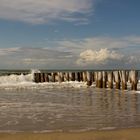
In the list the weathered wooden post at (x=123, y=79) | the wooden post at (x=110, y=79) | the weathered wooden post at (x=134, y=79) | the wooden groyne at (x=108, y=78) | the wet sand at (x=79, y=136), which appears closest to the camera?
the wet sand at (x=79, y=136)

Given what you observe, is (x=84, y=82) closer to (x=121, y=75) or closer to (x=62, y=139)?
(x=121, y=75)

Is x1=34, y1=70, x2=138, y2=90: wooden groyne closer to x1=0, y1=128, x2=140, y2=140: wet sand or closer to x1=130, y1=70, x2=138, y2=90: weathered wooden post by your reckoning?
x1=130, y1=70, x2=138, y2=90: weathered wooden post

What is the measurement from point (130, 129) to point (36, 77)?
88.2 ft

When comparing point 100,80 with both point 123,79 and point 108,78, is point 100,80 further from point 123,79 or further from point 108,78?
point 123,79

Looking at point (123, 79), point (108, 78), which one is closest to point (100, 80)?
point (108, 78)

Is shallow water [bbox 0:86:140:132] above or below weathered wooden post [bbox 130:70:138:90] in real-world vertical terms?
below

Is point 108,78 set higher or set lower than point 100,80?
higher

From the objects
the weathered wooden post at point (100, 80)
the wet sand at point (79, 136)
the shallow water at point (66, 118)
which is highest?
the weathered wooden post at point (100, 80)

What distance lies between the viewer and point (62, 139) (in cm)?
795

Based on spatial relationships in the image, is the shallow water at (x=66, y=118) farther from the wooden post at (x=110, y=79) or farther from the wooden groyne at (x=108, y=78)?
the wooden post at (x=110, y=79)

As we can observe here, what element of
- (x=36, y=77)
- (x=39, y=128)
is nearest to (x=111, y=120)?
(x=39, y=128)

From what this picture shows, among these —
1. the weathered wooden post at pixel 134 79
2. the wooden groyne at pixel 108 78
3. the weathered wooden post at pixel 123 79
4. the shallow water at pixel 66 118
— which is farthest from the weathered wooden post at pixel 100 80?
the shallow water at pixel 66 118

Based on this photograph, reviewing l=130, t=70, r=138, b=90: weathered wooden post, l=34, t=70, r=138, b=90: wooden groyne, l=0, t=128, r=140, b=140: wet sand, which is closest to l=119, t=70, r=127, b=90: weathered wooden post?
l=34, t=70, r=138, b=90: wooden groyne

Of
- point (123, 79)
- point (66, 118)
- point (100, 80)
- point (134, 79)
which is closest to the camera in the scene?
point (66, 118)
